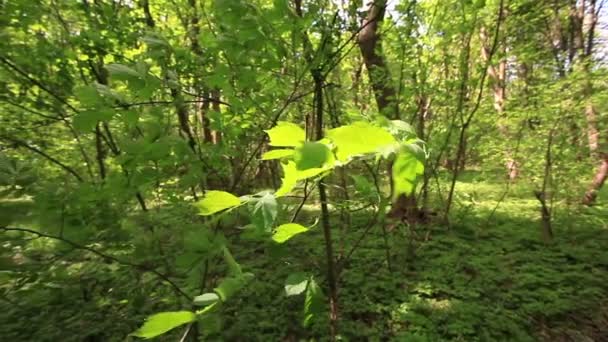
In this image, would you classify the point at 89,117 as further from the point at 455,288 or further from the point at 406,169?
the point at 455,288

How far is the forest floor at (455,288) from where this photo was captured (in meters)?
3.05

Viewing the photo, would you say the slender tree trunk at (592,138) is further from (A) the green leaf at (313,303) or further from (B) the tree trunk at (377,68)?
(A) the green leaf at (313,303)

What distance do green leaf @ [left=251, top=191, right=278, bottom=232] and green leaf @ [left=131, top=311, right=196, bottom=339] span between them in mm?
190

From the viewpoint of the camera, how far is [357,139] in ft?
1.56

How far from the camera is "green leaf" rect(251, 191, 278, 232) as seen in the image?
61 centimetres

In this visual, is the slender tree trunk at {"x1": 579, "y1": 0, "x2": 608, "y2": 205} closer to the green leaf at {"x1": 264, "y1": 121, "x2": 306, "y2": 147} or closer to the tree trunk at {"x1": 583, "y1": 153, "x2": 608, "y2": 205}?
the tree trunk at {"x1": 583, "y1": 153, "x2": 608, "y2": 205}

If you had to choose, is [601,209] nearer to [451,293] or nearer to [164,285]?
[451,293]

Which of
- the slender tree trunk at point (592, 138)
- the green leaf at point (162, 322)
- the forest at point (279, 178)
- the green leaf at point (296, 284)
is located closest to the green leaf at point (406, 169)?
the forest at point (279, 178)

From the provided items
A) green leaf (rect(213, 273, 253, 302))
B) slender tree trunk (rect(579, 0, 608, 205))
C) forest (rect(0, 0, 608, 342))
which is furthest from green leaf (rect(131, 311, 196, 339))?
slender tree trunk (rect(579, 0, 608, 205))

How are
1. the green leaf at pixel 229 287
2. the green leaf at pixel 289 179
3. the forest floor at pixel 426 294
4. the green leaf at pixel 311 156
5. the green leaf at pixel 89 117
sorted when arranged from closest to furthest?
1. the green leaf at pixel 311 156
2. the green leaf at pixel 289 179
3. the green leaf at pixel 229 287
4. the green leaf at pixel 89 117
5. the forest floor at pixel 426 294

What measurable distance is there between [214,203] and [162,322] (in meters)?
0.21

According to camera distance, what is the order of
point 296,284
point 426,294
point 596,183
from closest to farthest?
point 296,284
point 426,294
point 596,183

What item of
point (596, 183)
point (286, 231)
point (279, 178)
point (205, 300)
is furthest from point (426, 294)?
point (596, 183)

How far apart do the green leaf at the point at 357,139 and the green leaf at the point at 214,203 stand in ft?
Result: 0.78
